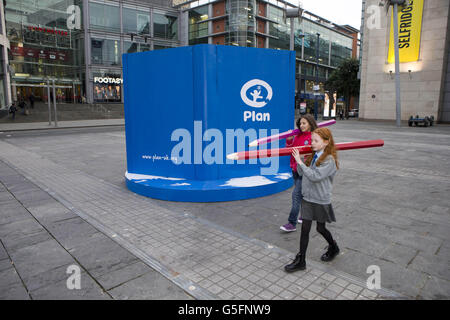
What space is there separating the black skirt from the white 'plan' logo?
147 inches

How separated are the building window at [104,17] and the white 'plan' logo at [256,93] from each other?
151ft

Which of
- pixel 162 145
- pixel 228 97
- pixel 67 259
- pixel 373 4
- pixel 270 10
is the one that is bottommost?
pixel 67 259

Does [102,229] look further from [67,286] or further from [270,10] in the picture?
[270,10]

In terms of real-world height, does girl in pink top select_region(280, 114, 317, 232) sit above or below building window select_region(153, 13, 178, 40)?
below

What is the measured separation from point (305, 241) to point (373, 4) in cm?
3711

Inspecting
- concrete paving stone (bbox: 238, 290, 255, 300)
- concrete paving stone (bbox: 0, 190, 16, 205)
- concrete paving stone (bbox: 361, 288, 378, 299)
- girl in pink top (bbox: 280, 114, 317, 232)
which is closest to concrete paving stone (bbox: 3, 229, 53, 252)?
concrete paving stone (bbox: 0, 190, 16, 205)

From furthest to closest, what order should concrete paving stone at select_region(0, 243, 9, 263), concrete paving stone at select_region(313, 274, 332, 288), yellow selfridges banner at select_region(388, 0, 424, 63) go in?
yellow selfridges banner at select_region(388, 0, 424, 63) → concrete paving stone at select_region(0, 243, 9, 263) → concrete paving stone at select_region(313, 274, 332, 288)

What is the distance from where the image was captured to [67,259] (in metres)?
3.87

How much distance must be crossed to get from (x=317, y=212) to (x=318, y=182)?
0.35 m

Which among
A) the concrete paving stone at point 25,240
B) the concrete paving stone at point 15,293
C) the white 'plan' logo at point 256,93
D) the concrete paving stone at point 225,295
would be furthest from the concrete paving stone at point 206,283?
the white 'plan' logo at point 256,93

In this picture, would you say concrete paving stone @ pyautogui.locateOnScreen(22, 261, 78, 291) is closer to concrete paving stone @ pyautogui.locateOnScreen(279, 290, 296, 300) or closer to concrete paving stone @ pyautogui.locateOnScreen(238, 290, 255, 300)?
concrete paving stone @ pyautogui.locateOnScreen(238, 290, 255, 300)

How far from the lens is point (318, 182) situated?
3.39 meters

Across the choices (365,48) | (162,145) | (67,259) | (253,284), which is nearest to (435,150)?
(162,145)

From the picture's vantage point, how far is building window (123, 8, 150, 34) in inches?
1879
